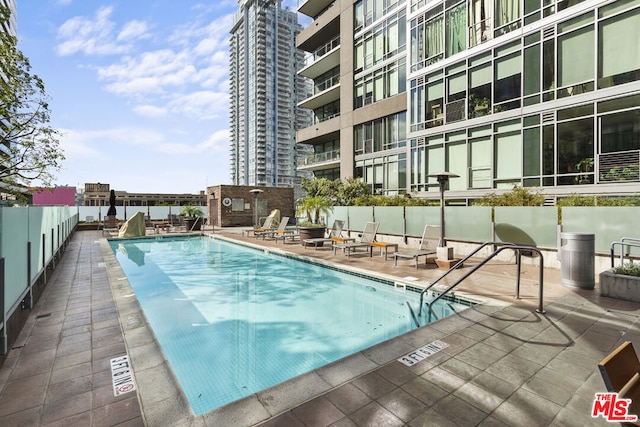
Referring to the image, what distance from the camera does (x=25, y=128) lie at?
10594 millimetres

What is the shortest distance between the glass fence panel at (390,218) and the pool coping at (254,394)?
7797 millimetres

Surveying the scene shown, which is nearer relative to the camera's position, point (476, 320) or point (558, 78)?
point (476, 320)

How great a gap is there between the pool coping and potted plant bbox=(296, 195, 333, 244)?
9.44 meters

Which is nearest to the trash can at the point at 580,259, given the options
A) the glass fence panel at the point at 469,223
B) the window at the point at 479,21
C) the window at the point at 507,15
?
the glass fence panel at the point at 469,223

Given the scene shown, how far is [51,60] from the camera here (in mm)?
14641

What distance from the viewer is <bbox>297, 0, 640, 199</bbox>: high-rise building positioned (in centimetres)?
1040

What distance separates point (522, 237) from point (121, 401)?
34.4ft

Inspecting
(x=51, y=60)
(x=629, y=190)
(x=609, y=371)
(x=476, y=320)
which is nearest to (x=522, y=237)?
(x=629, y=190)

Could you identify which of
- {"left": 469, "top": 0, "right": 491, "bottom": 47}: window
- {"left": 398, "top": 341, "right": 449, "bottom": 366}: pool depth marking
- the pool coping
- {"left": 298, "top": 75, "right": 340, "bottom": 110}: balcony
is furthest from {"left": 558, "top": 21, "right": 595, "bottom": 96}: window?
{"left": 298, "top": 75, "right": 340, "bottom": 110}: balcony

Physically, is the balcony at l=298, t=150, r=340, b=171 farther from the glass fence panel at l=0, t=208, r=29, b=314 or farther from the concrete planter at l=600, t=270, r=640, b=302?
the glass fence panel at l=0, t=208, r=29, b=314

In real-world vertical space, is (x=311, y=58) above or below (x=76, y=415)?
above

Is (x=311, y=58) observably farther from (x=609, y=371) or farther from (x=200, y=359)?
(x=609, y=371)

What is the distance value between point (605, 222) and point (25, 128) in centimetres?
1840

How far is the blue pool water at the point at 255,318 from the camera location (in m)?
4.10
